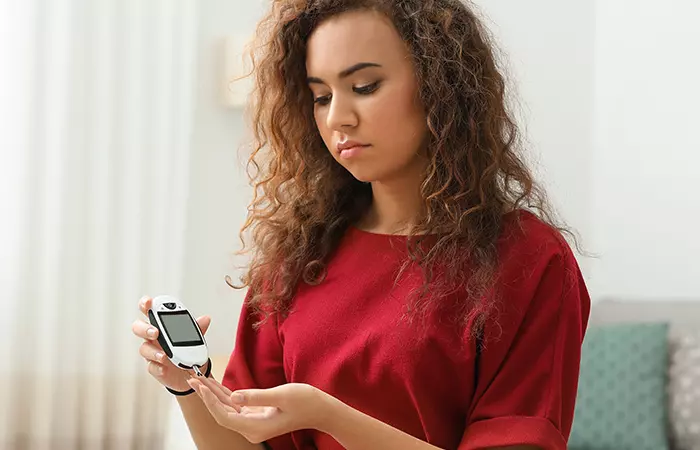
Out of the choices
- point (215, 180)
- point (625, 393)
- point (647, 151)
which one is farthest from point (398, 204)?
point (647, 151)

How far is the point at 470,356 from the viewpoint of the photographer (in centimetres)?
135

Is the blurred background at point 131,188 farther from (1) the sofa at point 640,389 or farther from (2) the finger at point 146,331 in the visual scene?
(2) the finger at point 146,331

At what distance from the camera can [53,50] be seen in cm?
283

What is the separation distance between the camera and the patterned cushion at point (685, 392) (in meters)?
2.69

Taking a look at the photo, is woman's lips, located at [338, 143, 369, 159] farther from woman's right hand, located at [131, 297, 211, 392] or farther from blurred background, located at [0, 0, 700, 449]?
blurred background, located at [0, 0, 700, 449]

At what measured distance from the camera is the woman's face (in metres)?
1.40

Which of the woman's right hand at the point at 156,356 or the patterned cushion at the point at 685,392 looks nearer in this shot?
the woman's right hand at the point at 156,356

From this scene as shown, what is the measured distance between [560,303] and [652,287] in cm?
207

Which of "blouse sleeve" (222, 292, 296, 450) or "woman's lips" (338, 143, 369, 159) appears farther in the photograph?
"blouse sleeve" (222, 292, 296, 450)

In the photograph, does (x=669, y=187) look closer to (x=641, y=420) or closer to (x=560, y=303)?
(x=641, y=420)

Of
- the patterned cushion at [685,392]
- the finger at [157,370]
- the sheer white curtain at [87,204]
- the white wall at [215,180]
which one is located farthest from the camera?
the white wall at [215,180]

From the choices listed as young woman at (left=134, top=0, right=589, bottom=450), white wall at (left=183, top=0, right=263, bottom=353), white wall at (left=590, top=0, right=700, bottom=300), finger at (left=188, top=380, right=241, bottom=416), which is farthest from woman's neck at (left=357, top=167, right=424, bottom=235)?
white wall at (left=590, top=0, right=700, bottom=300)

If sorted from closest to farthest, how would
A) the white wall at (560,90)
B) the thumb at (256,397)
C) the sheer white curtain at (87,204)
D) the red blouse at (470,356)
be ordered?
1. the thumb at (256,397)
2. the red blouse at (470,356)
3. the sheer white curtain at (87,204)
4. the white wall at (560,90)

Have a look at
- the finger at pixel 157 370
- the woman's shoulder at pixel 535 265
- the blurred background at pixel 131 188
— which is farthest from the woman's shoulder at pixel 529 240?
the blurred background at pixel 131 188
